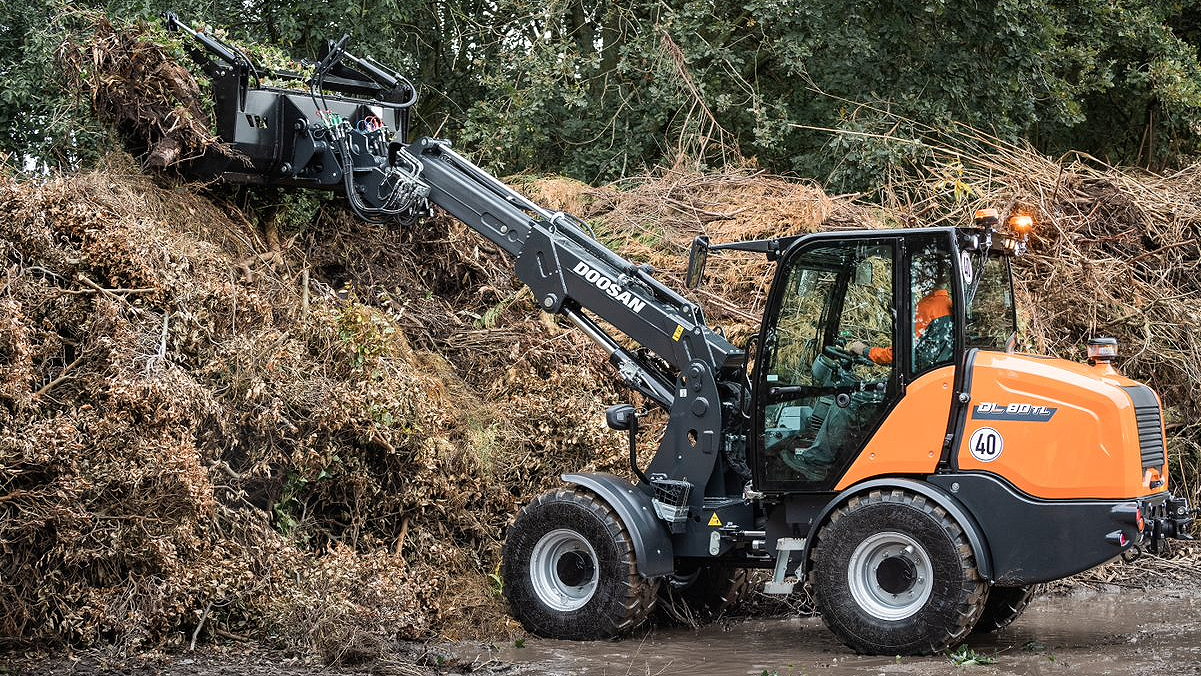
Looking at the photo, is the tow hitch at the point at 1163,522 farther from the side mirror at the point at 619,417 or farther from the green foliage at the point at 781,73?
the green foliage at the point at 781,73

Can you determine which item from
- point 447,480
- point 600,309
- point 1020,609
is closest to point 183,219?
point 447,480

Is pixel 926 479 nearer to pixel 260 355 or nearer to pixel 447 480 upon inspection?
pixel 447 480

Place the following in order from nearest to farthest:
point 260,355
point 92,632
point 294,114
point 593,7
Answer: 1. point 92,632
2. point 260,355
3. point 294,114
4. point 593,7

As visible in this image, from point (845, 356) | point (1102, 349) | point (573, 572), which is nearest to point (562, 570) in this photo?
point (573, 572)

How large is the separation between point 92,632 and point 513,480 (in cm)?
339

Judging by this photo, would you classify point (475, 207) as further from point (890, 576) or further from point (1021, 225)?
point (890, 576)

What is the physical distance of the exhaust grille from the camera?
6.92 meters

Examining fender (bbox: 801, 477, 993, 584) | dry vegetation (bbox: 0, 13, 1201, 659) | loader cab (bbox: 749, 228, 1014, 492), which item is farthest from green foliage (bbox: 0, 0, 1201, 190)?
fender (bbox: 801, 477, 993, 584)

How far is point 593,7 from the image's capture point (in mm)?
16469

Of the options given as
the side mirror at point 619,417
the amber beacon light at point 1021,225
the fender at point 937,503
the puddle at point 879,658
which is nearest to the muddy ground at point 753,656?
the puddle at point 879,658

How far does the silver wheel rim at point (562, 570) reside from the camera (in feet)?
26.0

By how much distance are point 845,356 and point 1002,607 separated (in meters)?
1.96

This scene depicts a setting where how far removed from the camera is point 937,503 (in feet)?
22.7

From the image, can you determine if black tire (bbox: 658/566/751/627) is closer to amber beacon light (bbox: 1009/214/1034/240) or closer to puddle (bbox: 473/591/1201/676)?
puddle (bbox: 473/591/1201/676)
